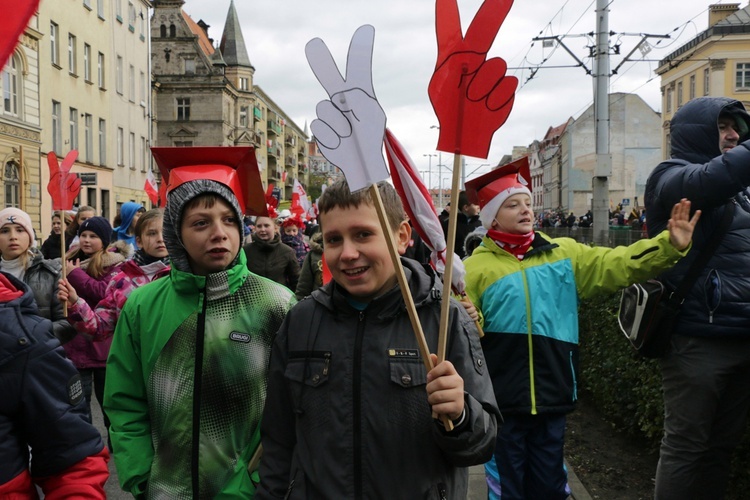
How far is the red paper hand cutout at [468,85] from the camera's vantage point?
2.08m

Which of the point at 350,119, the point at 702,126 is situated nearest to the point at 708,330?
the point at 702,126

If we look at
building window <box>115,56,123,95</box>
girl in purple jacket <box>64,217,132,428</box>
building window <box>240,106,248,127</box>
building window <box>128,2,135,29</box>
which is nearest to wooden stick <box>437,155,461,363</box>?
girl in purple jacket <box>64,217,132,428</box>

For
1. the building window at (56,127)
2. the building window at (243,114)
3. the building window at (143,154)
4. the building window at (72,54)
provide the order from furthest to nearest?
the building window at (243,114) < the building window at (143,154) < the building window at (72,54) < the building window at (56,127)

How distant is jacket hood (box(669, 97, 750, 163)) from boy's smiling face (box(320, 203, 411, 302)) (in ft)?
6.74

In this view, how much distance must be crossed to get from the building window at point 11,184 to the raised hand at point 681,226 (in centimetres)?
2568

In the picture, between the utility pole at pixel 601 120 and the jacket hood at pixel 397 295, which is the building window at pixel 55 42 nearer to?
the utility pole at pixel 601 120

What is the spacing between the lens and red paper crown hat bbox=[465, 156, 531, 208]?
13.6 feet

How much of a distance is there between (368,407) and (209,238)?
3.09ft

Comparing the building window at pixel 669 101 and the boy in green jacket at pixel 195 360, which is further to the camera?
the building window at pixel 669 101

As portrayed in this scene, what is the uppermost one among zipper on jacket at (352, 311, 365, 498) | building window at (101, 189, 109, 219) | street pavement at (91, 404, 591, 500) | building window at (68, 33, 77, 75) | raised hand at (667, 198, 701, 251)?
building window at (68, 33, 77, 75)

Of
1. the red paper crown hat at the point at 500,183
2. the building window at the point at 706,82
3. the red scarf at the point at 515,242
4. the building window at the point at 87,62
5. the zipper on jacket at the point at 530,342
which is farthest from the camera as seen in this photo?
the building window at the point at 706,82

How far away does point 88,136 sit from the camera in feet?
114

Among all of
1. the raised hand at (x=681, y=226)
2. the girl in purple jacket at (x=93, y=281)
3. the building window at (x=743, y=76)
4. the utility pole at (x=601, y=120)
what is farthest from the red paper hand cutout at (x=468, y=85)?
the building window at (x=743, y=76)

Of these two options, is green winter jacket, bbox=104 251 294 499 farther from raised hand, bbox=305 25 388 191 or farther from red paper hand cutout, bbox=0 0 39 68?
red paper hand cutout, bbox=0 0 39 68
